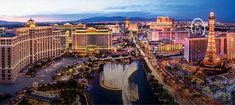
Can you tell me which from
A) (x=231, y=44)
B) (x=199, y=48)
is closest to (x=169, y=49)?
(x=199, y=48)

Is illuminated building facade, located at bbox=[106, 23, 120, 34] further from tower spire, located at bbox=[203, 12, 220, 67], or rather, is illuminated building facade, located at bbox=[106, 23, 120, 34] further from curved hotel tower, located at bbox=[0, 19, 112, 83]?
tower spire, located at bbox=[203, 12, 220, 67]

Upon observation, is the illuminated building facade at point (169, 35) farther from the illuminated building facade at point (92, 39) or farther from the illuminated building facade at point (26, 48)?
the illuminated building facade at point (26, 48)

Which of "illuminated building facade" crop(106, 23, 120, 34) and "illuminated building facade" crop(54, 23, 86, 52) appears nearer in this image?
"illuminated building facade" crop(54, 23, 86, 52)

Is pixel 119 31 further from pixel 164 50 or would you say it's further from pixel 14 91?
pixel 14 91

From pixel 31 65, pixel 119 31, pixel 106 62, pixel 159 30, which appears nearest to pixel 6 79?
pixel 31 65

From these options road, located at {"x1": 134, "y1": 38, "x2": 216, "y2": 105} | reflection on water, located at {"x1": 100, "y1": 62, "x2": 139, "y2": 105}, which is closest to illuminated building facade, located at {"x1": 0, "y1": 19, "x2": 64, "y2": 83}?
reflection on water, located at {"x1": 100, "y1": 62, "x2": 139, "y2": 105}

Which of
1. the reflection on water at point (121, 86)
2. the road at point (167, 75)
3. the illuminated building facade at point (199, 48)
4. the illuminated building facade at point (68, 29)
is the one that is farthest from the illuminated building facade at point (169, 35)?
the reflection on water at point (121, 86)
